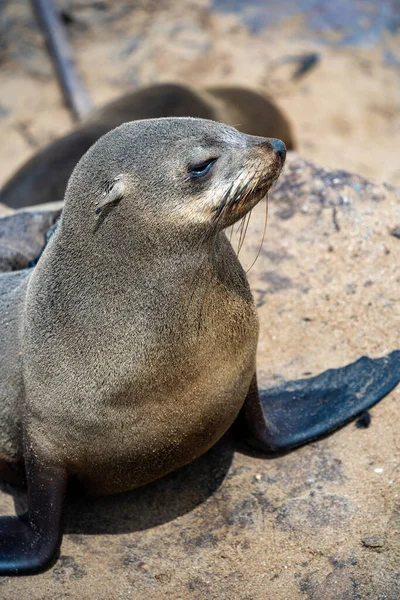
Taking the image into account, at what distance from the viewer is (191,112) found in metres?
8.06

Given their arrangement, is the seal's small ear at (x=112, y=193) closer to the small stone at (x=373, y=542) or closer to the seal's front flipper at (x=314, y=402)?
the seal's front flipper at (x=314, y=402)

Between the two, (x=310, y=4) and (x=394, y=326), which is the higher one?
(x=394, y=326)

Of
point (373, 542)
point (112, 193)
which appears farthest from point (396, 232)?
point (112, 193)

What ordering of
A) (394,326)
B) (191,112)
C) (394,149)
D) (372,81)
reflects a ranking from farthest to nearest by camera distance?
(372,81)
(394,149)
(191,112)
(394,326)

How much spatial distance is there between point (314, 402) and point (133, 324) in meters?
1.41

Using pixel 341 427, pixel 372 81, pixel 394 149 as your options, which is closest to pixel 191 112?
pixel 394 149

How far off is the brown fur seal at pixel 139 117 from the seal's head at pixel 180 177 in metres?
3.97

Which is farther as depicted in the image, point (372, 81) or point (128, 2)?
point (128, 2)

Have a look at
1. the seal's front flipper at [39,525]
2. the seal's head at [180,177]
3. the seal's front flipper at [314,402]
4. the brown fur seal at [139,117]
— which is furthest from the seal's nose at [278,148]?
the brown fur seal at [139,117]

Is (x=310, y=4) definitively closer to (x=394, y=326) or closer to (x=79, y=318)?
(x=394, y=326)

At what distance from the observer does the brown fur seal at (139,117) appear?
7.51 meters

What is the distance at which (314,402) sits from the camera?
14.2ft

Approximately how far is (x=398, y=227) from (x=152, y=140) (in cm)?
245

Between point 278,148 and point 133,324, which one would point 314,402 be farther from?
point 278,148
